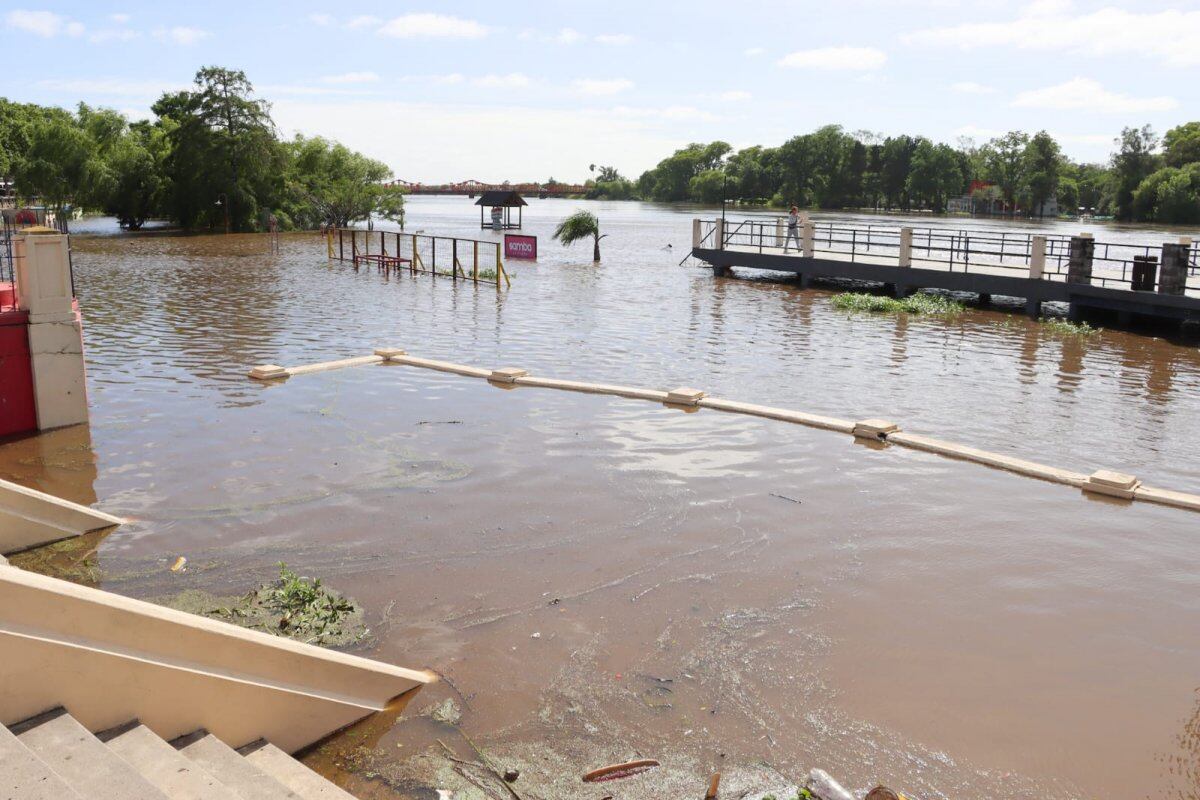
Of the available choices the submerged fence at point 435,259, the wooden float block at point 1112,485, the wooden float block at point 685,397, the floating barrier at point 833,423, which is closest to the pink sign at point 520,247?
the submerged fence at point 435,259

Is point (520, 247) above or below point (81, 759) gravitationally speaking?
above

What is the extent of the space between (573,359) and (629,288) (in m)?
16.9

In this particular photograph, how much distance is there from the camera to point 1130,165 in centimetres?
12700

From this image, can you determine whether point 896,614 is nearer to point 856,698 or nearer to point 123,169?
point 856,698

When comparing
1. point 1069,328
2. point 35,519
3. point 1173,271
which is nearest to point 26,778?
point 35,519

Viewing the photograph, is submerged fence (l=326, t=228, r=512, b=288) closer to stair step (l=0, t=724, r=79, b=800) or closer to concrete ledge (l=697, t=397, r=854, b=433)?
concrete ledge (l=697, t=397, r=854, b=433)

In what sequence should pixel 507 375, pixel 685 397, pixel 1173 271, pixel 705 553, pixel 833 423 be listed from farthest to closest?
pixel 1173 271 → pixel 507 375 → pixel 685 397 → pixel 833 423 → pixel 705 553

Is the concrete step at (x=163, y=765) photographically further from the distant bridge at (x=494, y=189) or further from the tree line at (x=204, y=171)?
the distant bridge at (x=494, y=189)

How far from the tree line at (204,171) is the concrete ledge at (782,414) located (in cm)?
6429

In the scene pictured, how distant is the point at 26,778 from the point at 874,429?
10.5 meters

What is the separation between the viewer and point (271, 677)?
5.37m

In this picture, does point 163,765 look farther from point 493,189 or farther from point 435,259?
point 493,189

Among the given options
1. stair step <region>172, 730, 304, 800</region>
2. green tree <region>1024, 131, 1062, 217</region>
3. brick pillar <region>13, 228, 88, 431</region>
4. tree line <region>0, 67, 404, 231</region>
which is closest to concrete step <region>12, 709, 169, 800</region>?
stair step <region>172, 730, 304, 800</region>

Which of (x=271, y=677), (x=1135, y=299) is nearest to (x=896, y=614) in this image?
(x=271, y=677)
